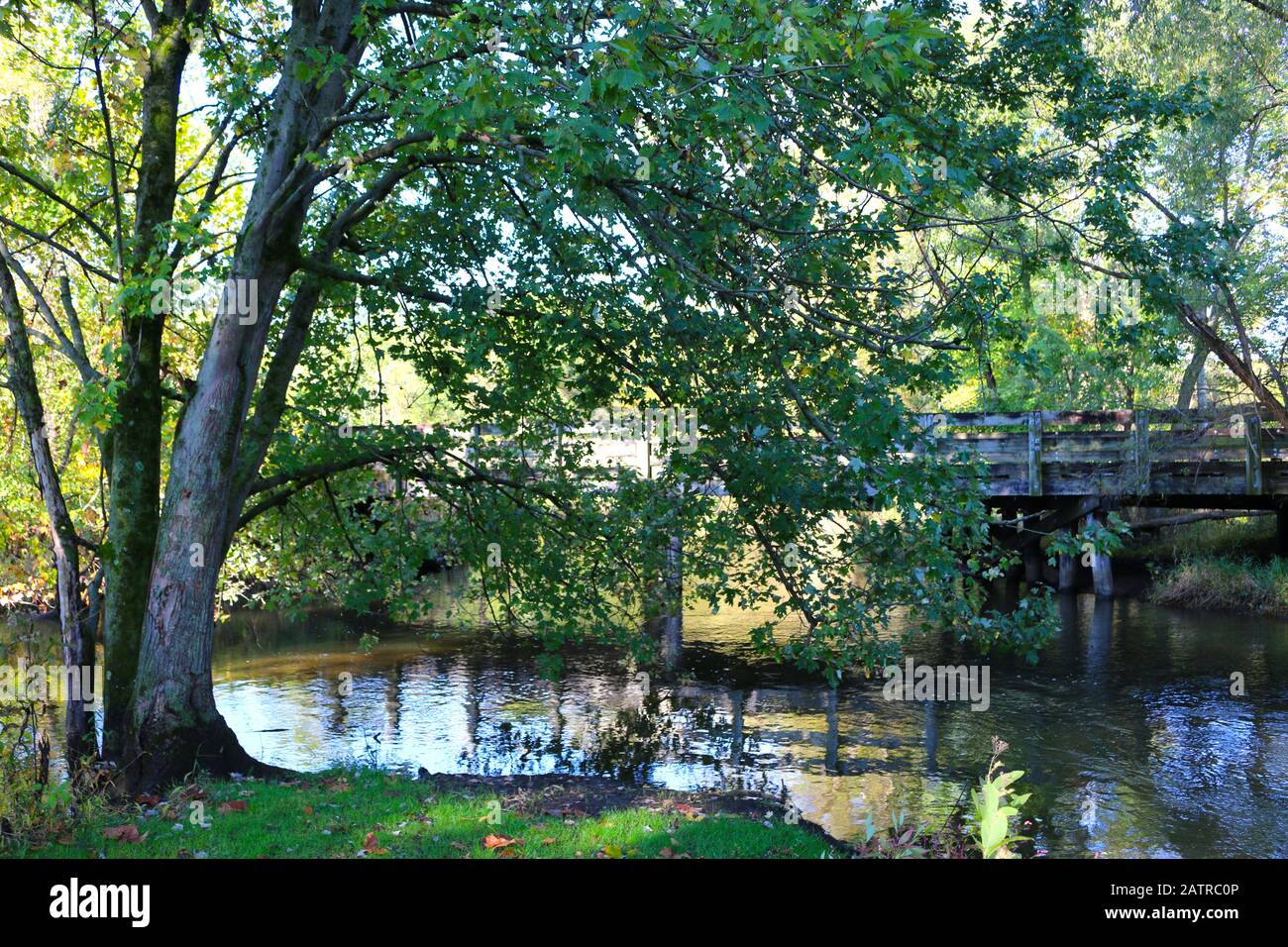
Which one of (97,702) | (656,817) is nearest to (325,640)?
(97,702)

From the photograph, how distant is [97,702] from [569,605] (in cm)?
889

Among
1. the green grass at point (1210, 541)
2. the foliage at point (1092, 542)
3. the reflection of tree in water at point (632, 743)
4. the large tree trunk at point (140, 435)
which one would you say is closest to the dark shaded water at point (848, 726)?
the reflection of tree in water at point (632, 743)

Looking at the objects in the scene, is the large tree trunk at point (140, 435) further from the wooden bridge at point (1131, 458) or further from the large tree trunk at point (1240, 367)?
the large tree trunk at point (1240, 367)

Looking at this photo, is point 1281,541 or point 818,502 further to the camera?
point 1281,541

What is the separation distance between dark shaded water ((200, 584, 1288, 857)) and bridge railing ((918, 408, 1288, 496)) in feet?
11.4

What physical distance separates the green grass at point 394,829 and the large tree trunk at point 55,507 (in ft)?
9.47

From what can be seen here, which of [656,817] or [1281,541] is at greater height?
[1281,541]

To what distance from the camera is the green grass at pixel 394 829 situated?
6648 millimetres

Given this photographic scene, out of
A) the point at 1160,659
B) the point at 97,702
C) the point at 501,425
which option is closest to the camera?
the point at 501,425

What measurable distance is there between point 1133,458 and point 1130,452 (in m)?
0.19

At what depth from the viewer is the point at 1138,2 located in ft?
65.8

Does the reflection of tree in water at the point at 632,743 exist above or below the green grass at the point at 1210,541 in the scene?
below

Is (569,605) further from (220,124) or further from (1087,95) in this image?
(1087,95)

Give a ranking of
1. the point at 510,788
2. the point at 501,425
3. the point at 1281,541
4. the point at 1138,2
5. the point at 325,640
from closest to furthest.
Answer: the point at 510,788 → the point at 501,425 → the point at 1138,2 → the point at 325,640 → the point at 1281,541
